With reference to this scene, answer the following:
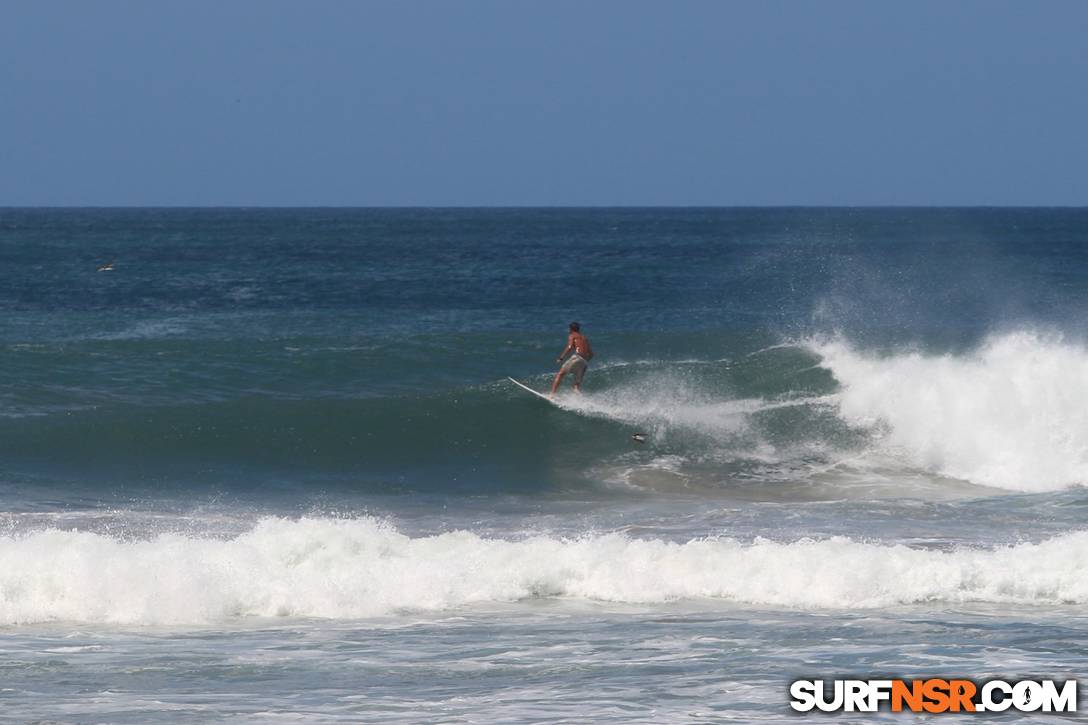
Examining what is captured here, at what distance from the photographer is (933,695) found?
8.16m

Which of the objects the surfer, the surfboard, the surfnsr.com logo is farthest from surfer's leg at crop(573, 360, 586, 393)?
the surfnsr.com logo

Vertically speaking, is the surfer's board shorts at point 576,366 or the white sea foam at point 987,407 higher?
the surfer's board shorts at point 576,366

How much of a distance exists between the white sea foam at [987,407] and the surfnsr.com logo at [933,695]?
29.0 feet

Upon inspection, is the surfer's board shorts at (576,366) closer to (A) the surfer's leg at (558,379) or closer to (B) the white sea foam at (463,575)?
(A) the surfer's leg at (558,379)

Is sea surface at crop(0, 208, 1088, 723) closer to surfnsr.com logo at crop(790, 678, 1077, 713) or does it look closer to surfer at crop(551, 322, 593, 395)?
surfnsr.com logo at crop(790, 678, 1077, 713)

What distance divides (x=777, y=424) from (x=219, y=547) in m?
10.0

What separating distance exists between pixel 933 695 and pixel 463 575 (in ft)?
14.4

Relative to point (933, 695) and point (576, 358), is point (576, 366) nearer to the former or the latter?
point (576, 358)

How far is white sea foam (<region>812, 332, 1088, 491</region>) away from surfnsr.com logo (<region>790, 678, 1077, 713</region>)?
884 cm

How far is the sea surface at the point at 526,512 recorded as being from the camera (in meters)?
8.86

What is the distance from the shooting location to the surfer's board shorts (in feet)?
69.4

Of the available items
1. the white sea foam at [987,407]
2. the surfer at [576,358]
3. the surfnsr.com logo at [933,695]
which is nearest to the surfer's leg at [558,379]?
the surfer at [576,358]

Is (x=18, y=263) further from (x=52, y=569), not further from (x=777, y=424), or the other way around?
(x=52, y=569)

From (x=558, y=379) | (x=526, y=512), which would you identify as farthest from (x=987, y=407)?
(x=526, y=512)
